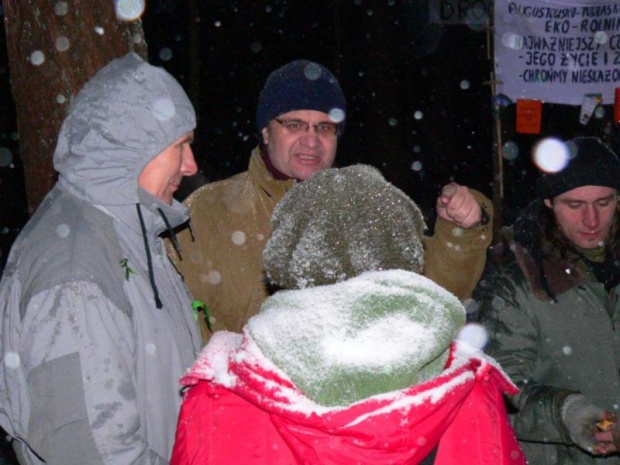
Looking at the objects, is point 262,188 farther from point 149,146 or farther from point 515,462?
point 515,462

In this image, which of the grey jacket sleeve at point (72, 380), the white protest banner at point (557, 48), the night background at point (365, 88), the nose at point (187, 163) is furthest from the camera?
the night background at point (365, 88)

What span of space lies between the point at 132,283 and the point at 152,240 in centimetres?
28

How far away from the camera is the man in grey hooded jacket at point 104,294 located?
6.00 ft

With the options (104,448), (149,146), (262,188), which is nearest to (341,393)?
(104,448)

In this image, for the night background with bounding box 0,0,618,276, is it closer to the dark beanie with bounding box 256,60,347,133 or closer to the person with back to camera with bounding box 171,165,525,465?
the dark beanie with bounding box 256,60,347,133

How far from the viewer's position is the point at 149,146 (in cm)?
212

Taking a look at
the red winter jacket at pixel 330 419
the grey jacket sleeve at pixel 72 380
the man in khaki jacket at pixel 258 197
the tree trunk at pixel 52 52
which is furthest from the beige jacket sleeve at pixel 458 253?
the tree trunk at pixel 52 52

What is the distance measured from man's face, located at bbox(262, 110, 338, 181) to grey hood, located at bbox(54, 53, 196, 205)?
112 centimetres

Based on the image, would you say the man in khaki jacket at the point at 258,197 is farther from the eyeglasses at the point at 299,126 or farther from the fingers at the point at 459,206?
the fingers at the point at 459,206

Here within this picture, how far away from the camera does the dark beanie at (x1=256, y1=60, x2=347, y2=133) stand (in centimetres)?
324

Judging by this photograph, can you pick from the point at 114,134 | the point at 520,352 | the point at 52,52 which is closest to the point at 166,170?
the point at 114,134

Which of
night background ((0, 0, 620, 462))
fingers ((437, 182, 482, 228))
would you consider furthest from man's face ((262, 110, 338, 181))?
night background ((0, 0, 620, 462))

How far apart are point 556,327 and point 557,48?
12.2ft

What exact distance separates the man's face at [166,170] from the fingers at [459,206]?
934mm
